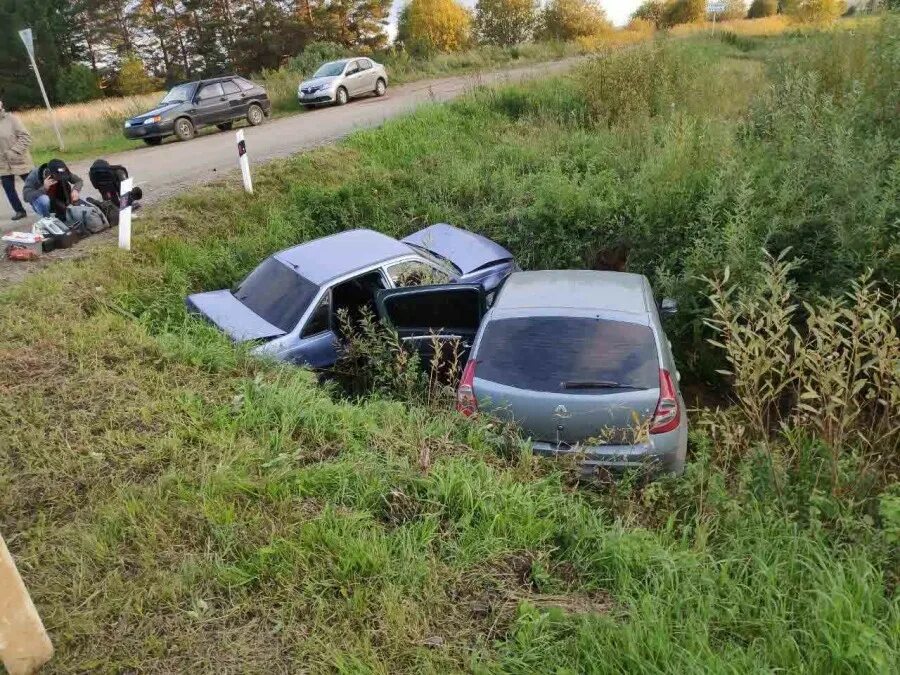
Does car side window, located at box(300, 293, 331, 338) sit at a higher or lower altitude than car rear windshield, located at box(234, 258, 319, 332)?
lower

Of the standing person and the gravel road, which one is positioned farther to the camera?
the gravel road

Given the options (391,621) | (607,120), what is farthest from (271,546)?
(607,120)

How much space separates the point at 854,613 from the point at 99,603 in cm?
332

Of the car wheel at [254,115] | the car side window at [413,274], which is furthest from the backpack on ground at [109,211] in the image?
the car wheel at [254,115]

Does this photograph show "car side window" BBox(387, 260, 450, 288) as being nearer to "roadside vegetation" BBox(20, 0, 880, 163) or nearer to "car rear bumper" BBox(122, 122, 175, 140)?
"roadside vegetation" BBox(20, 0, 880, 163)

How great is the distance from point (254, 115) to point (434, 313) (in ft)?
46.1

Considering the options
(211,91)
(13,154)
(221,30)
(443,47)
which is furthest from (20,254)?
(221,30)

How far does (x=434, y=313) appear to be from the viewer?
592 centimetres

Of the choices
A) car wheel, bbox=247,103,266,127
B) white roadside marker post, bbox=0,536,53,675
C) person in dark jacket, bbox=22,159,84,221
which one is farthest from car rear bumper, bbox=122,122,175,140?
white roadside marker post, bbox=0,536,53,675

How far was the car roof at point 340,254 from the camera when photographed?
6.32m

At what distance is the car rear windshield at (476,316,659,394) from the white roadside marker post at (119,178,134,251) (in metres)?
5.20

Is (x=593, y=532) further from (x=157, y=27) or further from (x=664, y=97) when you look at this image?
(x=157, y=27)

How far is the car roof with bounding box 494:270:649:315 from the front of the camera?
4945 millimetres

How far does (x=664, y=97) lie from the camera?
1302cm
